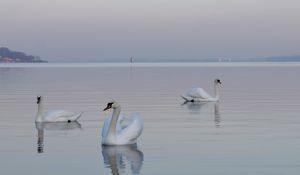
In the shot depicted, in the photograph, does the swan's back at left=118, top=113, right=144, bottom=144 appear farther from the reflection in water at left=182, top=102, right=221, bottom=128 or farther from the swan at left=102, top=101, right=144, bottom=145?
the reflection in water at left=182, top=102, right=221, bottom=128

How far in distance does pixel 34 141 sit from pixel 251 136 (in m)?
4.92

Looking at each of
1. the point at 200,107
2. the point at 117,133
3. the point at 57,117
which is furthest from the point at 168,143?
the point at 200,107

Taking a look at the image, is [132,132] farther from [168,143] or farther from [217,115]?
[217,115]

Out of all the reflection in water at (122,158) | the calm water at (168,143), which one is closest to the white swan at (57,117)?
the calm water at (168,143)

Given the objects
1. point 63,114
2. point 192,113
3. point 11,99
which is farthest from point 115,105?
point 11,99

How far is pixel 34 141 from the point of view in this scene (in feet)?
52.3

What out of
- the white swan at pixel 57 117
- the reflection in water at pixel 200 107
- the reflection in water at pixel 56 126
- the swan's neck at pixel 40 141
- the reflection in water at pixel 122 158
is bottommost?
the reflection in water at pixel 122 158

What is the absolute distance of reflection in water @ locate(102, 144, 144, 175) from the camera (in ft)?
40.0

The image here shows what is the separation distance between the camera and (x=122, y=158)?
13531 millimetres

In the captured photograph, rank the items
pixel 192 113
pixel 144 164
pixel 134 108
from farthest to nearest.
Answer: pixel 134 108 → pixel 192 113 → pixel 144 164

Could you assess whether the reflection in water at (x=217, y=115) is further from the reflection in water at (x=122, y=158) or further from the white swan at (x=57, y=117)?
the reflection in water at (x=122, y=158)

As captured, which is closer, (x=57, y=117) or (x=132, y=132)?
(x=132, y=132)

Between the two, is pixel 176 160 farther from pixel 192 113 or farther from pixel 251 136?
pixel 192 113

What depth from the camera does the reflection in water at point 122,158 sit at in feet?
40.0
